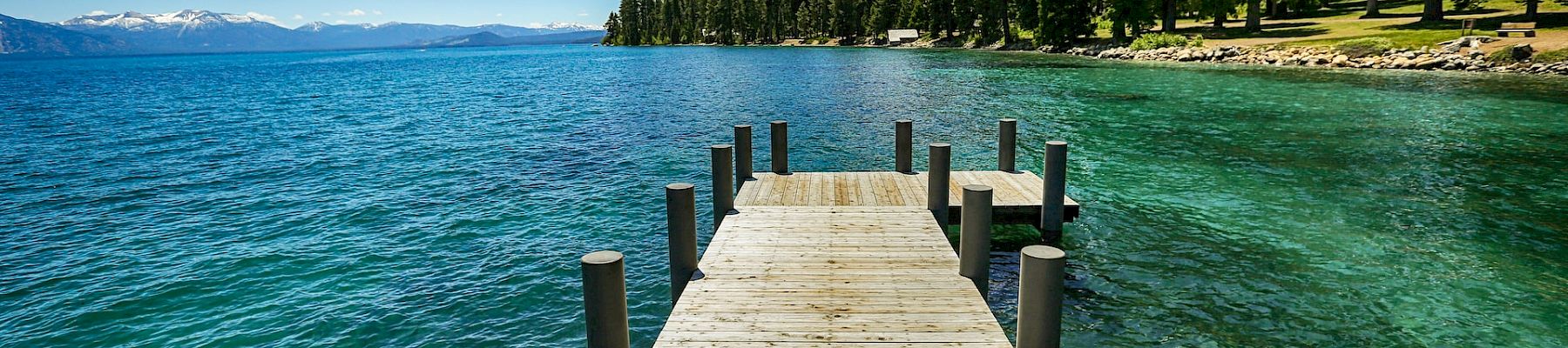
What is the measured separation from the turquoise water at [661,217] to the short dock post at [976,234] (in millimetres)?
1847

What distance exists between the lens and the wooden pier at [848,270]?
6.46 m

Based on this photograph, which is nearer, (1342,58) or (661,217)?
(661,217)

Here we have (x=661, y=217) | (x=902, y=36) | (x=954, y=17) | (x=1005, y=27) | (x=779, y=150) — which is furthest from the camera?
(x=902, y=36)

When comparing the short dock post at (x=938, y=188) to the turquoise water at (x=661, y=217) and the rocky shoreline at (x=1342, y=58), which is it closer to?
the turquoise water at (x=661, y=217)

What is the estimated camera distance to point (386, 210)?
665 inches

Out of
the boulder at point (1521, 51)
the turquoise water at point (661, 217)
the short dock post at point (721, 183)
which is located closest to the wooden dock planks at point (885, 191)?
the short dock post at point (721, 183)

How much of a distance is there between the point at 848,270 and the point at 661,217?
761cm

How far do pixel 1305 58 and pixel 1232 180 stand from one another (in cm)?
4561

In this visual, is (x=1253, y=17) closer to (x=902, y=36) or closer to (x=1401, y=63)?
(x=1401, y=63)

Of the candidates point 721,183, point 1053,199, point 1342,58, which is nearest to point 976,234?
point 721,183

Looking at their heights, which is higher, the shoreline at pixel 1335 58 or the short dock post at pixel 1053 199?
the shoreline at pixel 1335 58

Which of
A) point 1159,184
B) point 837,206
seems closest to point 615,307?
point 837,206

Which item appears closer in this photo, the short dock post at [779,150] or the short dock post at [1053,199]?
the short dock post at [1053,199]

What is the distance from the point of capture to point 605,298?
17.5ft
